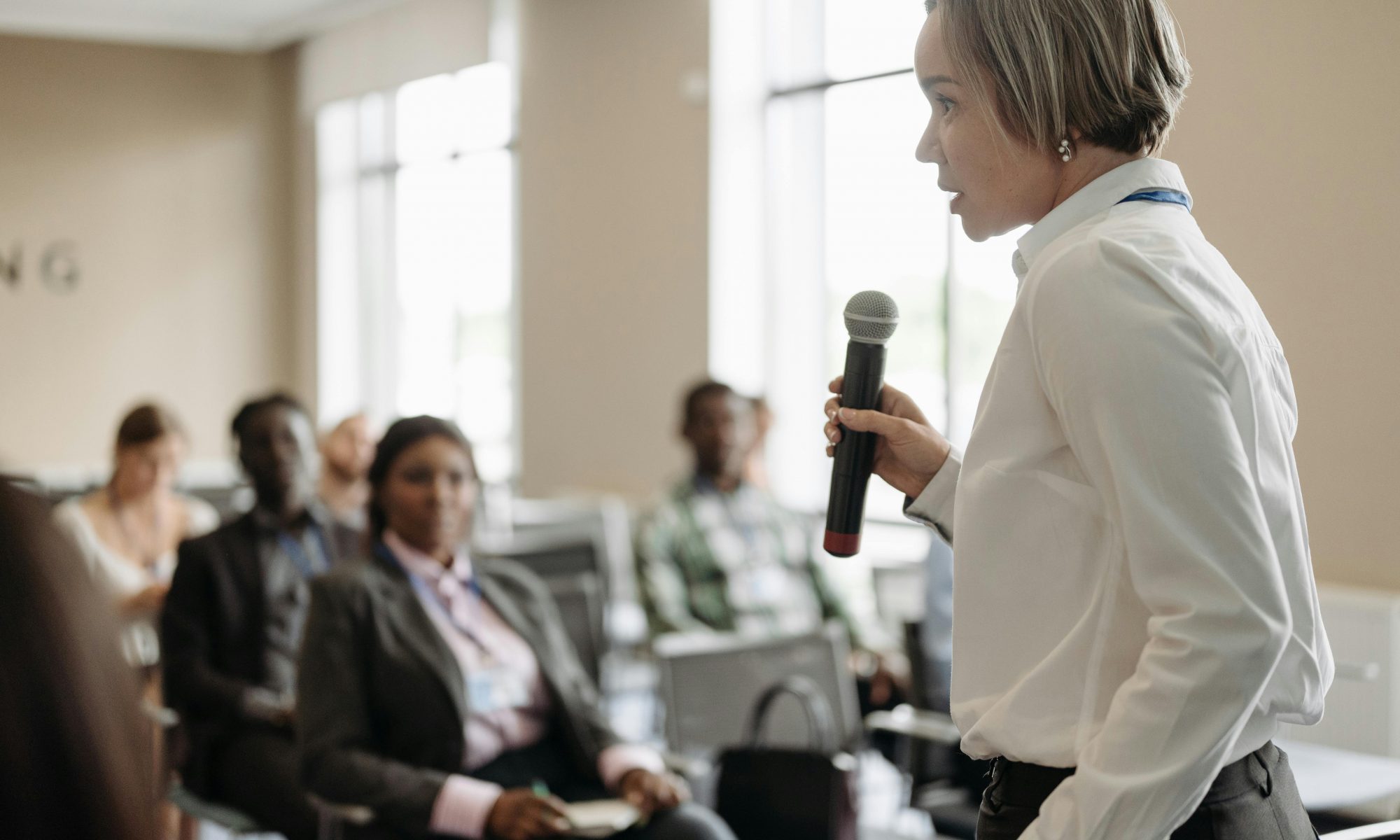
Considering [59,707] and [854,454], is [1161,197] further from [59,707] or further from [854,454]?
[59,707]

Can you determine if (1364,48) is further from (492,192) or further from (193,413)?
(193,413)

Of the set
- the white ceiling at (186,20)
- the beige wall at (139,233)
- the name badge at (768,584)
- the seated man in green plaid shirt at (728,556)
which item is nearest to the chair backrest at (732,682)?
the seated man in green plaid shirt at (728,556)

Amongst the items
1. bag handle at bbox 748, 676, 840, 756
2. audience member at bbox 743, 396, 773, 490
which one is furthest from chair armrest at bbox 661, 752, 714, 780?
audience member at bbox 743, 396, 773, 490

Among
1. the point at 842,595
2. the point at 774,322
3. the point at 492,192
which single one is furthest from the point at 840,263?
the point at 492,192

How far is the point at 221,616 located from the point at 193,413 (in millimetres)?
7197

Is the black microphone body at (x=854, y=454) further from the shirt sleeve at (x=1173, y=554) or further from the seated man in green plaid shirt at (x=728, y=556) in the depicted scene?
the seated man in green plaid shirt at (x=728, y=556)

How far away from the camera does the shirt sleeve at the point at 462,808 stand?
7.93 feet

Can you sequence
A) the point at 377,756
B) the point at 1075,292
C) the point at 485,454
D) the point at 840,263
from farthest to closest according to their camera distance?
the point at 485,454, the point at 840,263, the point at 377,756, the point at 1075,292

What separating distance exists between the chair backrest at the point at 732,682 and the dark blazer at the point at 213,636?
3.56 feet

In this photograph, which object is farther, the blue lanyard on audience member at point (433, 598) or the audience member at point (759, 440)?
the audience member at point (759, 440)

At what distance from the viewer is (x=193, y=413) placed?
1002 centimetres

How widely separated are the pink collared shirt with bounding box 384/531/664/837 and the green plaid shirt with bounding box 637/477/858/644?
1.28 metres

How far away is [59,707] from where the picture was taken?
484 mm

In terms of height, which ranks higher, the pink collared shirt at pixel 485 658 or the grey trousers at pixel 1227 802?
the grey trousers at pixel 1227 802
